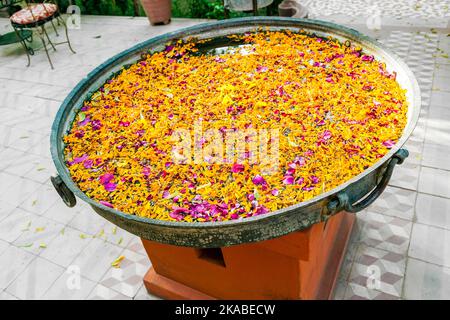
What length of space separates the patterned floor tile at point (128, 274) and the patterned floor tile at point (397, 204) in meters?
2.01

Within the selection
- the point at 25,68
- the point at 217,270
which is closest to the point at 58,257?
the point at 217,270

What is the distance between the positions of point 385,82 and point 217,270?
1.46 metres

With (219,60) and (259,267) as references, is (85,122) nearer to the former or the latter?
(219,60)

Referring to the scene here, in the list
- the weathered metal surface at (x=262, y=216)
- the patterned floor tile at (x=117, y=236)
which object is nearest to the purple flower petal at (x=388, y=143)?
the weathered metal surface at (x=262, y=216)

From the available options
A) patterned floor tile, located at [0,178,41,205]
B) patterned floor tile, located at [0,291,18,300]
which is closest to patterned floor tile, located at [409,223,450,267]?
patterned floor tile, located at [0,291,18,300]

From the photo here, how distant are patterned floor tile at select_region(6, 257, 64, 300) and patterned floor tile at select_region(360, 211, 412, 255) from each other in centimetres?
254

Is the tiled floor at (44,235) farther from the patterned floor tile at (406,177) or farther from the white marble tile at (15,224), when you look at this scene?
the patterned floor tile at (406,177)

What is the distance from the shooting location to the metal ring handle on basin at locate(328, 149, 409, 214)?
4.05ft

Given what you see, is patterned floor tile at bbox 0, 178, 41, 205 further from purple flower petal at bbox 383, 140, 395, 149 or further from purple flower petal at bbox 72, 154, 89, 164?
purple flower petal at bbox 383, 140, 395, 149

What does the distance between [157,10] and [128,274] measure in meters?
6.00

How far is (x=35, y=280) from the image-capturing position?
2932 mm

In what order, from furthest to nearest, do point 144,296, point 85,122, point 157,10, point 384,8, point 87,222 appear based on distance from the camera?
point 157,10, point 384,8, point 87,222, point 144,296, point 85,122

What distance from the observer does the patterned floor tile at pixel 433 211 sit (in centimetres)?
290

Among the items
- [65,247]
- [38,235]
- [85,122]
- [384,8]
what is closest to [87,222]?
[65,247]
